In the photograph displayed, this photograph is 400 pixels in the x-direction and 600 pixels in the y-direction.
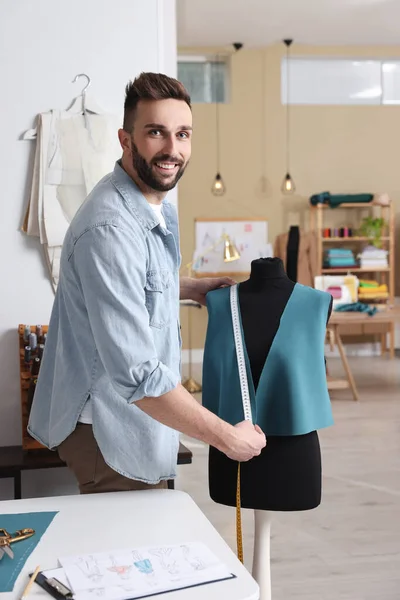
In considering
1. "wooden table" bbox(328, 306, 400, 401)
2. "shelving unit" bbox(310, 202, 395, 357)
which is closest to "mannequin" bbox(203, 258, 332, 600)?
"wooden table" bbox(328, 306, 400, 401)

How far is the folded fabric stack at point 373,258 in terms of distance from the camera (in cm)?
916

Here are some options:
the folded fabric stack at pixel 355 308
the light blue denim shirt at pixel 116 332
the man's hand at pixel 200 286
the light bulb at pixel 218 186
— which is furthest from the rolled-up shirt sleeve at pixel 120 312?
the light bulb at pixel 218 186

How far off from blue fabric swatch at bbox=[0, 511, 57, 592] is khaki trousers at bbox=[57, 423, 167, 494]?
Result: 0.93 feet

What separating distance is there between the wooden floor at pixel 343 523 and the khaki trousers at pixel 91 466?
1.47 meters

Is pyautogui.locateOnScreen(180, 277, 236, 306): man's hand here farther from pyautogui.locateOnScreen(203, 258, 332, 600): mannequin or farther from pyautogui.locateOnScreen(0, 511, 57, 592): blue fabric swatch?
pyautogui.locateOnScreen(0, 511, 57, 592): blue fabric swatch

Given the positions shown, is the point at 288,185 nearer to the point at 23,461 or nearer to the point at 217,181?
the point at 217,181

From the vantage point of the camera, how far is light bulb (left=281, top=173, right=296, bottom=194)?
9148 mm

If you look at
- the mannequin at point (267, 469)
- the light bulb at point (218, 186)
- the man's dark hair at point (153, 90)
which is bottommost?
the mannequin at point (267, 469)

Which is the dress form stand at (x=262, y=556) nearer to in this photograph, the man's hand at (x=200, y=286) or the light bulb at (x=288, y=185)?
the man's hand at (x=200, y=286)

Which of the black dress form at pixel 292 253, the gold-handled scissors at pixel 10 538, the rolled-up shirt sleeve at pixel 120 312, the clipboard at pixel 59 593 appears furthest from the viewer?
the black dress form at pixel 292 253

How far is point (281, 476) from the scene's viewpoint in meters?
2.30

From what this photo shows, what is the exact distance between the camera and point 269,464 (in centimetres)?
229

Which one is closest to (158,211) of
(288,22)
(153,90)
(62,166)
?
(153,90)

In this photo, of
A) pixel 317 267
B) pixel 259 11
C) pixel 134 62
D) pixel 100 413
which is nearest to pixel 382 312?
pixel 317 267
